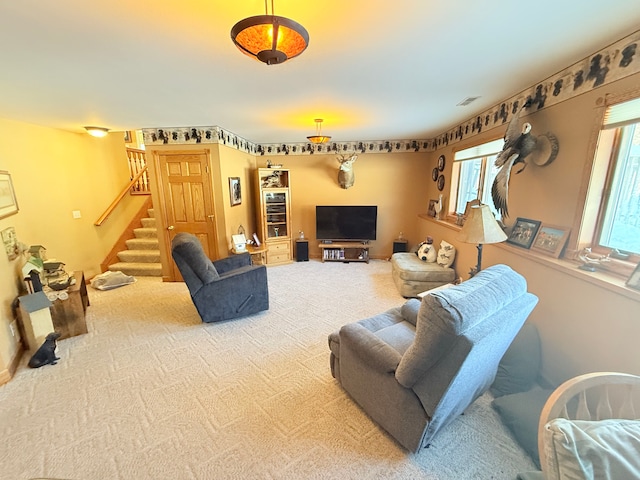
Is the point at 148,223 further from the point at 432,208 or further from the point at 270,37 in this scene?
the point at 432,208

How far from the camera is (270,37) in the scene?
1.07 metres

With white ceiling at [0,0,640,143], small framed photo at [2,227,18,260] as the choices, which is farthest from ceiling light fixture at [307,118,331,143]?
small framed photo at [2,227,18,260]

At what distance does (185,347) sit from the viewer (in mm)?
2609

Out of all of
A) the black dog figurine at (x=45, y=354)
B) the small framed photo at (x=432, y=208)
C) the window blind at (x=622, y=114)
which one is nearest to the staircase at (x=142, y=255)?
the black dog figurine at (x=45, y=354)

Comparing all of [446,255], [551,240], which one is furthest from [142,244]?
[551,240]

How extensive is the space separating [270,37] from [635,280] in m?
2.34

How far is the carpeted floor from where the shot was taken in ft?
4.86

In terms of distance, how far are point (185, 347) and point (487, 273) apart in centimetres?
271

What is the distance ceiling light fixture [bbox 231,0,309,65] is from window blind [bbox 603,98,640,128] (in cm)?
209

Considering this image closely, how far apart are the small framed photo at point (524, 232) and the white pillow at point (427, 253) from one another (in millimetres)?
1453

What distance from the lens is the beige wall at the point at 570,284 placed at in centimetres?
159

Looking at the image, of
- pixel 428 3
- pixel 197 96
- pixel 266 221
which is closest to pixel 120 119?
pixel 197 96

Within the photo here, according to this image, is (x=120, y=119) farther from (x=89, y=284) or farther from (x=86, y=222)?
(x=89, y=284)

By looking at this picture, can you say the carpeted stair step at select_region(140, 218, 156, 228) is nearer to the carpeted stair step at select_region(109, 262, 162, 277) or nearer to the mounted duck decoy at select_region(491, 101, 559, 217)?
the carpeted stair step at select_region(109, 262, 162, 277)
